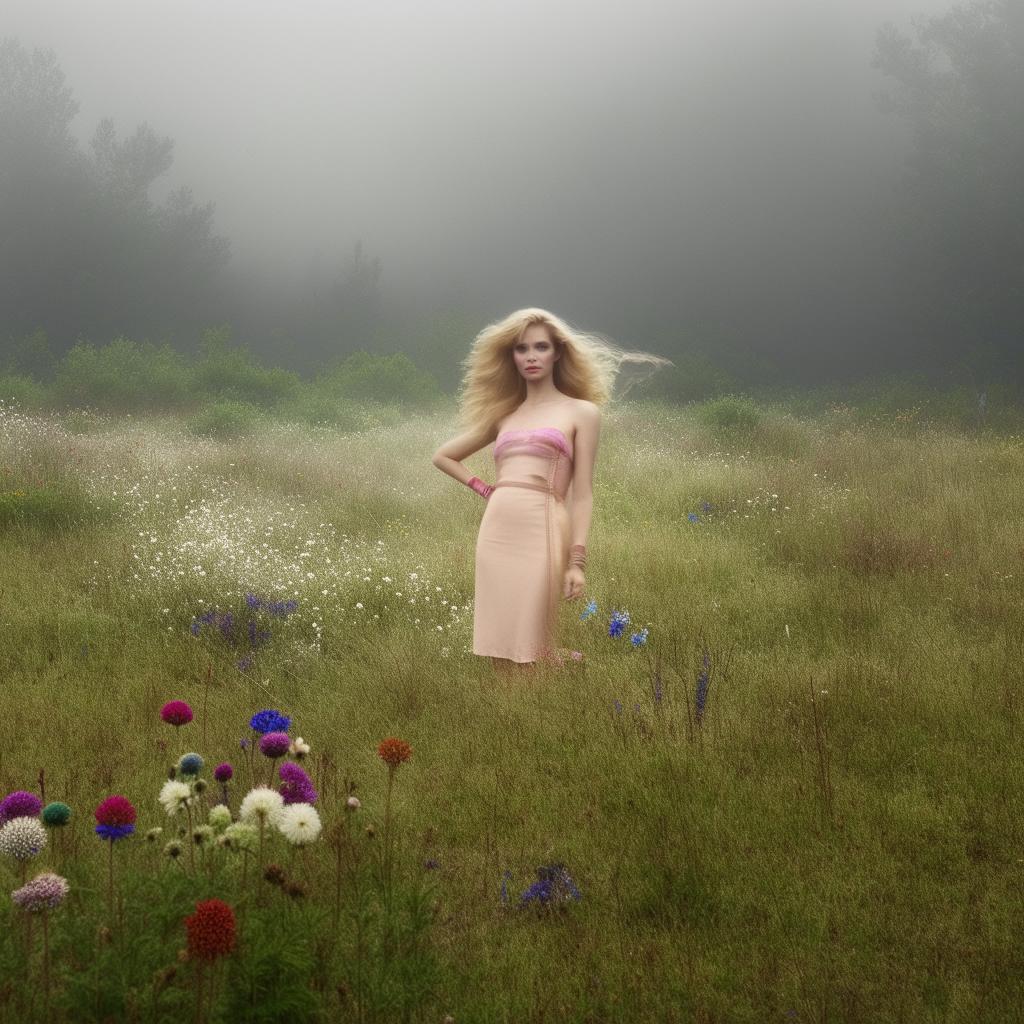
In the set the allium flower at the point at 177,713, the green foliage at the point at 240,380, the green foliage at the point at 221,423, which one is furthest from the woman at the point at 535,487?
the green foliage at the point at 240,380

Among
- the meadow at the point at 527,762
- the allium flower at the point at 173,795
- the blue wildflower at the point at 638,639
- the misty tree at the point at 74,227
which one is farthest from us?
the misty tree at the point at 74,227

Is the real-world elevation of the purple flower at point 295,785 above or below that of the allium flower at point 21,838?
above

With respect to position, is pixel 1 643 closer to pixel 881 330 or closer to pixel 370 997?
pixel 370 997

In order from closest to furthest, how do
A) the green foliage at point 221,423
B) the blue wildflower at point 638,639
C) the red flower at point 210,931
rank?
the red flower at point 210,931 → the blue wildflower at point 638,639 → the green foliage at point 221,423

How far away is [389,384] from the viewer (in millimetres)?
25953

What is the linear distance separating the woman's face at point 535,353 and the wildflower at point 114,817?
316 cm

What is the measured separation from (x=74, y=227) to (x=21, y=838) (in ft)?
114

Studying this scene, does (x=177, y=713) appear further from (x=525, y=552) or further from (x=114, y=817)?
(x=525, y=552)

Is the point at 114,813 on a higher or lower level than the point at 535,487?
lower

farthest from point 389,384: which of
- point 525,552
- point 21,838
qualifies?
point 21,838

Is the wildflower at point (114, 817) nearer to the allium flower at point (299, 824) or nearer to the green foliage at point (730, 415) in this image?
the allium flower at point (299, 824)

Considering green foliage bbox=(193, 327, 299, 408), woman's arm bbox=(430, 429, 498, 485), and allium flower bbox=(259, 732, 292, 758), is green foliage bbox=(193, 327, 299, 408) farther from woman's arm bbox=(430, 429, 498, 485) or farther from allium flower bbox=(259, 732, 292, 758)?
allium flower bbox=(259, 732, 292, 758)

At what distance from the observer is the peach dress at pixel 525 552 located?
4414 mm

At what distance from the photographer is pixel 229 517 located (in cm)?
817
